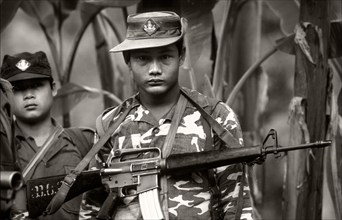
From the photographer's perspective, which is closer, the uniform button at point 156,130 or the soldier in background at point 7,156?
the soldier in background at point 7,156

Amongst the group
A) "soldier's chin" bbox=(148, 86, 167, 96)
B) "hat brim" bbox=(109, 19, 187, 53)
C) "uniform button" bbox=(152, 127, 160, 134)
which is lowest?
"uniform button" bbox=(152, 127, 160, 134)

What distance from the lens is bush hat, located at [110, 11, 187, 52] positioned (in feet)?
12.1

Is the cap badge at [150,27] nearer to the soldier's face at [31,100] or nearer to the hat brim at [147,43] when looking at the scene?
the hat brim at [147,43]

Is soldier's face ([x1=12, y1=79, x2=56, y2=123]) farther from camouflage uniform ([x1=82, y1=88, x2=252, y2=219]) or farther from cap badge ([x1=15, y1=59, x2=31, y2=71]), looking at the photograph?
camouflage uniform ([x1=82, y1=88, x2=252, y2=219])

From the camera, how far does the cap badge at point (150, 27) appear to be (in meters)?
3.72

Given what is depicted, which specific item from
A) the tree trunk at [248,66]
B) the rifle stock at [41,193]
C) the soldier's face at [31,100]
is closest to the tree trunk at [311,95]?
the tree trunk at [248,66]

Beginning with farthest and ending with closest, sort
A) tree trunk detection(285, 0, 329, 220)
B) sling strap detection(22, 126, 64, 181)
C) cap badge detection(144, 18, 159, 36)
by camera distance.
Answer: tree trunk detection(285, 0, 329, 220) < sling strap detection(22, 126, 64, 181) < cap badge detection(144, 18, 159, 36)

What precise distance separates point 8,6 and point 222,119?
2.39 meters

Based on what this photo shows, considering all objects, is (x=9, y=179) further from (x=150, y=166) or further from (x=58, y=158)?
(x=58, y=158)

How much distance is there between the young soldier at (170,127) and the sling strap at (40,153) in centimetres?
61

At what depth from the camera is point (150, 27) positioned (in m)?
3.74

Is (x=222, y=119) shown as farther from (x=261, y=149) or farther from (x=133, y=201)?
(x=133, y=201)

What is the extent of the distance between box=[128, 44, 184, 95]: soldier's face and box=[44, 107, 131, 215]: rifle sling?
0.67 feet

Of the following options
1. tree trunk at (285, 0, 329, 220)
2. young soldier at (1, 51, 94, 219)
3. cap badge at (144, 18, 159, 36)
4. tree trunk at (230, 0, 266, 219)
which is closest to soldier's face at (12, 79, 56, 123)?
young soldier at (1, 51, 94, 219)
